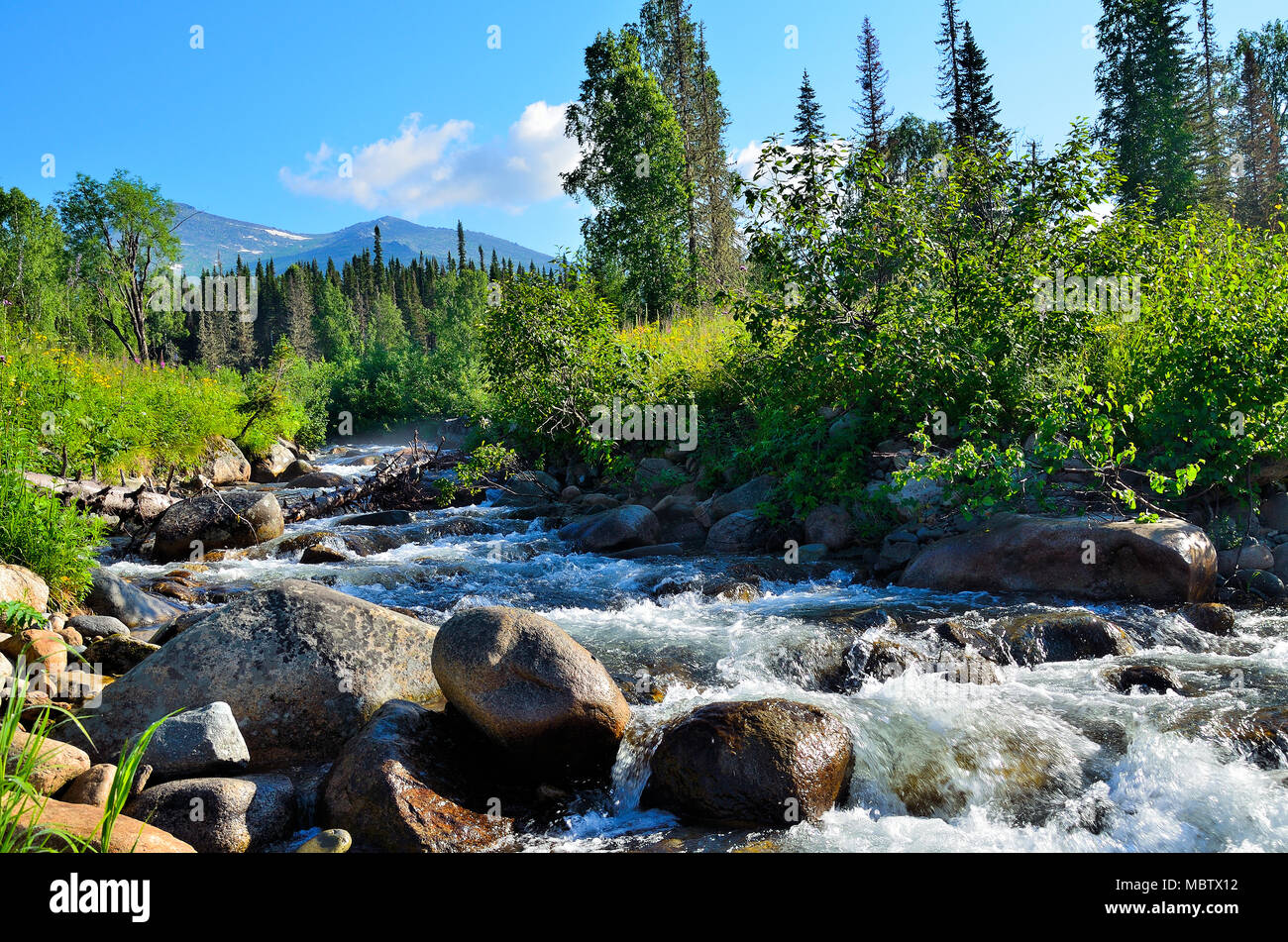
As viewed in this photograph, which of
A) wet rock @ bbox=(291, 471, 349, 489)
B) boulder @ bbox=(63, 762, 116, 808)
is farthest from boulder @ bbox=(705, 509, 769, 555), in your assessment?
wet rock @ bbox=(291, 471, 349, 489)

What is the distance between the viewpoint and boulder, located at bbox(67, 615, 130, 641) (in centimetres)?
629

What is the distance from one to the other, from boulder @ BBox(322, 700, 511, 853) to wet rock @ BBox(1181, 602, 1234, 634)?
19.6 feet

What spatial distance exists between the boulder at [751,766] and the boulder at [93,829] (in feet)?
7.59

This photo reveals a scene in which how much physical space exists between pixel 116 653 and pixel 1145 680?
761 centimetres

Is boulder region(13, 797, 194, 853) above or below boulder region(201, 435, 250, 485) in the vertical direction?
below

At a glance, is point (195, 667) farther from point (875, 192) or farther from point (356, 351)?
point (356, 351)

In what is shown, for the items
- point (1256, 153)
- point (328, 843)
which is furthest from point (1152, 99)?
point (328, 843)

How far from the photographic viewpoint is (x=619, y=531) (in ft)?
35.8

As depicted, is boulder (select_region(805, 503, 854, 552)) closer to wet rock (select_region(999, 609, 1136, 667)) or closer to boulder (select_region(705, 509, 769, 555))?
boulder (select_region(705, 509, 769, 555))

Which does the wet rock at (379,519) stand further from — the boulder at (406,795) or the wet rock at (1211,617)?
the wet rock at (1211,617)

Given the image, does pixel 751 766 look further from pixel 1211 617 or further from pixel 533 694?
pixel 1211 617

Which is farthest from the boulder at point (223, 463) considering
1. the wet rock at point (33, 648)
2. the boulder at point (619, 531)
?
the wet rock at point (33, 648)
